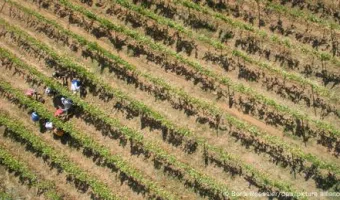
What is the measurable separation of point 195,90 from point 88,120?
5.97 metres

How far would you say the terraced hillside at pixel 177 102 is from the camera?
25.3m

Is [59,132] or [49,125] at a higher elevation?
[49,125]

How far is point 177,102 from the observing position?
2623 centimetres

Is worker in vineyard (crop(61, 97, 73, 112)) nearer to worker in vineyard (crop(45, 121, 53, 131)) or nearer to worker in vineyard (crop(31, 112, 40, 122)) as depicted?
worker in vineyard (crop(45, 121, 53, 131))

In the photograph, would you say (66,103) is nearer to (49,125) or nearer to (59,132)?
(49,125)

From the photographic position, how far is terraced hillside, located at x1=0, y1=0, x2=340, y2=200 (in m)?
25.3

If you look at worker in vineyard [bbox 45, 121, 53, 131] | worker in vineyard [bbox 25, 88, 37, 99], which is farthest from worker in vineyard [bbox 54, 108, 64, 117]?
worker in vineyard [bbox 25, 88, 37, 99]

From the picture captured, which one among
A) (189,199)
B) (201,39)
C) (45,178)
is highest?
(201,39)

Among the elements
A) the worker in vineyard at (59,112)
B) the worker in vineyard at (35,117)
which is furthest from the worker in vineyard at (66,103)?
the worker in vineyard at (35,117)

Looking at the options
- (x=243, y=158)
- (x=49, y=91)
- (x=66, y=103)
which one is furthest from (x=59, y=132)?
(x=243, y=158)

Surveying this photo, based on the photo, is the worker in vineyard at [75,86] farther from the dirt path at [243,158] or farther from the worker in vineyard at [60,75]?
the dirt path at [243,158]

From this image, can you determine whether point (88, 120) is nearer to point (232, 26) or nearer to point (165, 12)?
point (165, 12)

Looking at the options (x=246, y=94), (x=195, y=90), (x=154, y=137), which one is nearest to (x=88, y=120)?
(x=154, y=137)

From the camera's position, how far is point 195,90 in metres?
26.3
